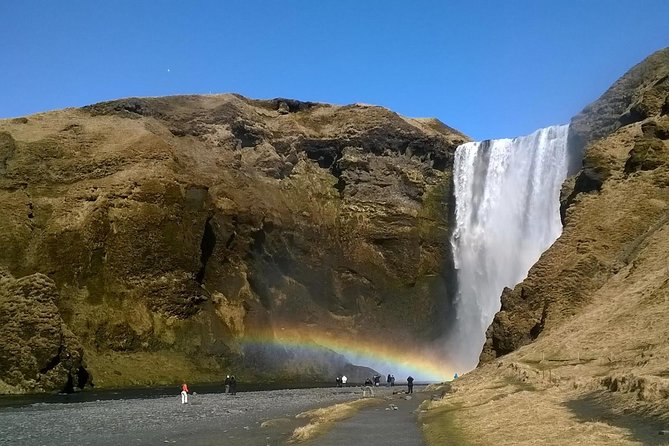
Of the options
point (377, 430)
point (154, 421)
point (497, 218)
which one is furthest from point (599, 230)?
point (497, 218)

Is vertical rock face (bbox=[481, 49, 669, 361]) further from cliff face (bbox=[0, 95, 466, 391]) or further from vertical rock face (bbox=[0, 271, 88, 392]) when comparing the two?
cliff face (bbox=[0, 95, 466, 391])

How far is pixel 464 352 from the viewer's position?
276 feet

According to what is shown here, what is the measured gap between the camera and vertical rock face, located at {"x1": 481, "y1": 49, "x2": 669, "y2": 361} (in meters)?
36.8

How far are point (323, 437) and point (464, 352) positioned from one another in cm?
6383

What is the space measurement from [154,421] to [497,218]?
59496 mm

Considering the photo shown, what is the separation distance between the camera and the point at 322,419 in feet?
99.6

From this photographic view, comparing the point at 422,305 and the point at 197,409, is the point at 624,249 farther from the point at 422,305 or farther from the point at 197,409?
the point at 422,305

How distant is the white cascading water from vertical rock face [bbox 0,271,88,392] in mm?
47152

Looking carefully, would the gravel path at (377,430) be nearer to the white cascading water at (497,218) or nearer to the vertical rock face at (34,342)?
the vertical rock face at (34,342)

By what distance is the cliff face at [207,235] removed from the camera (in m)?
68.9

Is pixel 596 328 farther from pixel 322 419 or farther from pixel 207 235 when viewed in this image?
pixel 207 235

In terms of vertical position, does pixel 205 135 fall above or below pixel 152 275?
above

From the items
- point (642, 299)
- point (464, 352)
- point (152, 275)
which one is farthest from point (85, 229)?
point (642, 299)

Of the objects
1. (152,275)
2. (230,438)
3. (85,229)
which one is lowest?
(230,438)
